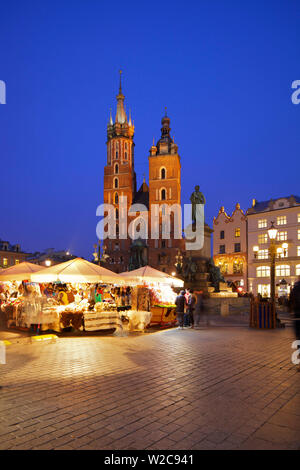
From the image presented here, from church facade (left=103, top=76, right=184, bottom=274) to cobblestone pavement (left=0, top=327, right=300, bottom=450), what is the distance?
182ft

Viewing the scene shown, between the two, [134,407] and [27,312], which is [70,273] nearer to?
[27,312]

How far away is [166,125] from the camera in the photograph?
246 ft

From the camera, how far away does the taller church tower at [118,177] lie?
68.6 m

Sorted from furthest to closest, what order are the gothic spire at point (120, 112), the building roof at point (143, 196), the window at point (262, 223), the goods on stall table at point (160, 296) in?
1. the gothic spire at point (120, 112)
2. the building roof at point (143, 196)
3. the window at point (262, 223)
4. the goods on stall table at point (160, 296)

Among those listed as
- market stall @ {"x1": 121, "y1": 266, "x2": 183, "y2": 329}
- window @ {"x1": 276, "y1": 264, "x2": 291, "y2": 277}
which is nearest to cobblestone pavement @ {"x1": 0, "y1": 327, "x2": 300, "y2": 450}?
market stall @ {"x1": 121, "y1": 266, "x2": 183, "y2": 329}

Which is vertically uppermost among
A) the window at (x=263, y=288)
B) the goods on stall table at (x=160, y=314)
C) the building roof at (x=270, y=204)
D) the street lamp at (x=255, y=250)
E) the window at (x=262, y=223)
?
the building roof at (x=270, y=204)

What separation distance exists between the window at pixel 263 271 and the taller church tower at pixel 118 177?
92.5ft

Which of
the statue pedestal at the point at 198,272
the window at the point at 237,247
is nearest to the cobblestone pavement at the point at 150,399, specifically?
the statue pedestal at the point at 198,272

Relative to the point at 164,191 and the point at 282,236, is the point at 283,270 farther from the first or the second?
the point at 164,191

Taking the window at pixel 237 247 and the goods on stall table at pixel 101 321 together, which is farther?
the window at pixel 237 247

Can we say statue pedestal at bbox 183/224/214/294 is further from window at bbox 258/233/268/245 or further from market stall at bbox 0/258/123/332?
window at bbox 258/233/268/245

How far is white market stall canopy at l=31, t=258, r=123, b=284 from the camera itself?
11.5m
